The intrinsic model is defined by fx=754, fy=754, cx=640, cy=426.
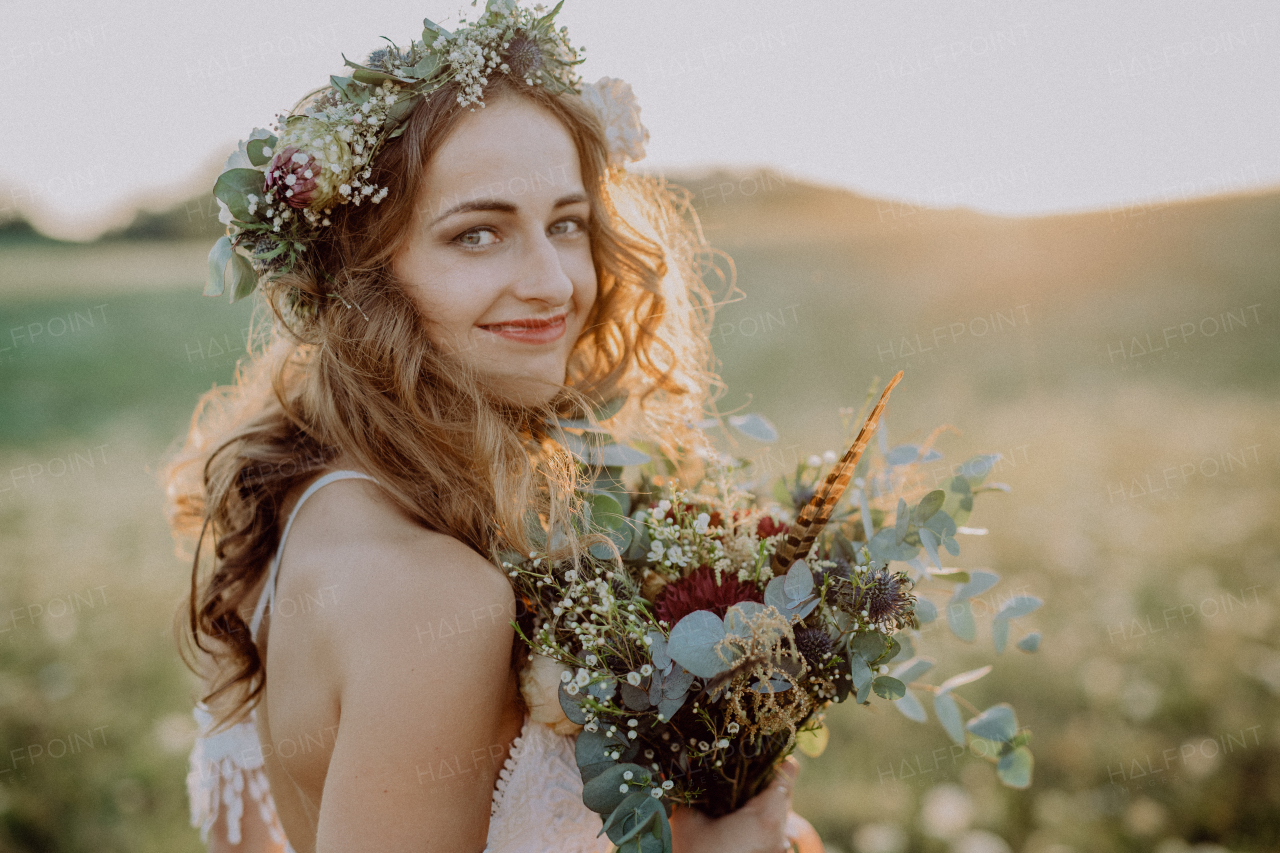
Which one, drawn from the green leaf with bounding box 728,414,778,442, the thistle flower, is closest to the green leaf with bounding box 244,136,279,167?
the green leaf with bounding box 728,414,778,442

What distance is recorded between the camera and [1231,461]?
17.2ft

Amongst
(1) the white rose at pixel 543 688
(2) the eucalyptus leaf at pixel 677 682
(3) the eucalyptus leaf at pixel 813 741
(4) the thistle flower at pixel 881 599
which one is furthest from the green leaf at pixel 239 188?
(3) the eucalyptus leaf at pixel 813 741

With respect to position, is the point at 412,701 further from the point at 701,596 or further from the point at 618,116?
the point at 618,116

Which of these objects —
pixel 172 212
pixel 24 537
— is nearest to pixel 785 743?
pixel 24 537

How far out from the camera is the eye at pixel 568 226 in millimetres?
2131

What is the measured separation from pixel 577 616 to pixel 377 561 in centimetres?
45

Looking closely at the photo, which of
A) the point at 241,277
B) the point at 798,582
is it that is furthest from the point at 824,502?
the point at 241,277

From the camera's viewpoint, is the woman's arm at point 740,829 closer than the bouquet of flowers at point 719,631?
No

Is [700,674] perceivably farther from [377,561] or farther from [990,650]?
[990,650]

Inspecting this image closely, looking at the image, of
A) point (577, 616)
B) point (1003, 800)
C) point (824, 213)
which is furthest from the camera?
point (824, 213)

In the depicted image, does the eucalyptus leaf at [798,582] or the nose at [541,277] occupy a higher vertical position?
the nose at [541,277]

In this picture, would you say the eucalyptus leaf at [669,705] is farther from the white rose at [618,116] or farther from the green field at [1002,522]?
the white rose at [618,116]

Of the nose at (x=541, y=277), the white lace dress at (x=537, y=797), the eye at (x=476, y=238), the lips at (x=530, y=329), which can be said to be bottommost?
the white lace dress at (x=537, y=797)

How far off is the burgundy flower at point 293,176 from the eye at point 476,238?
14.4 inches
